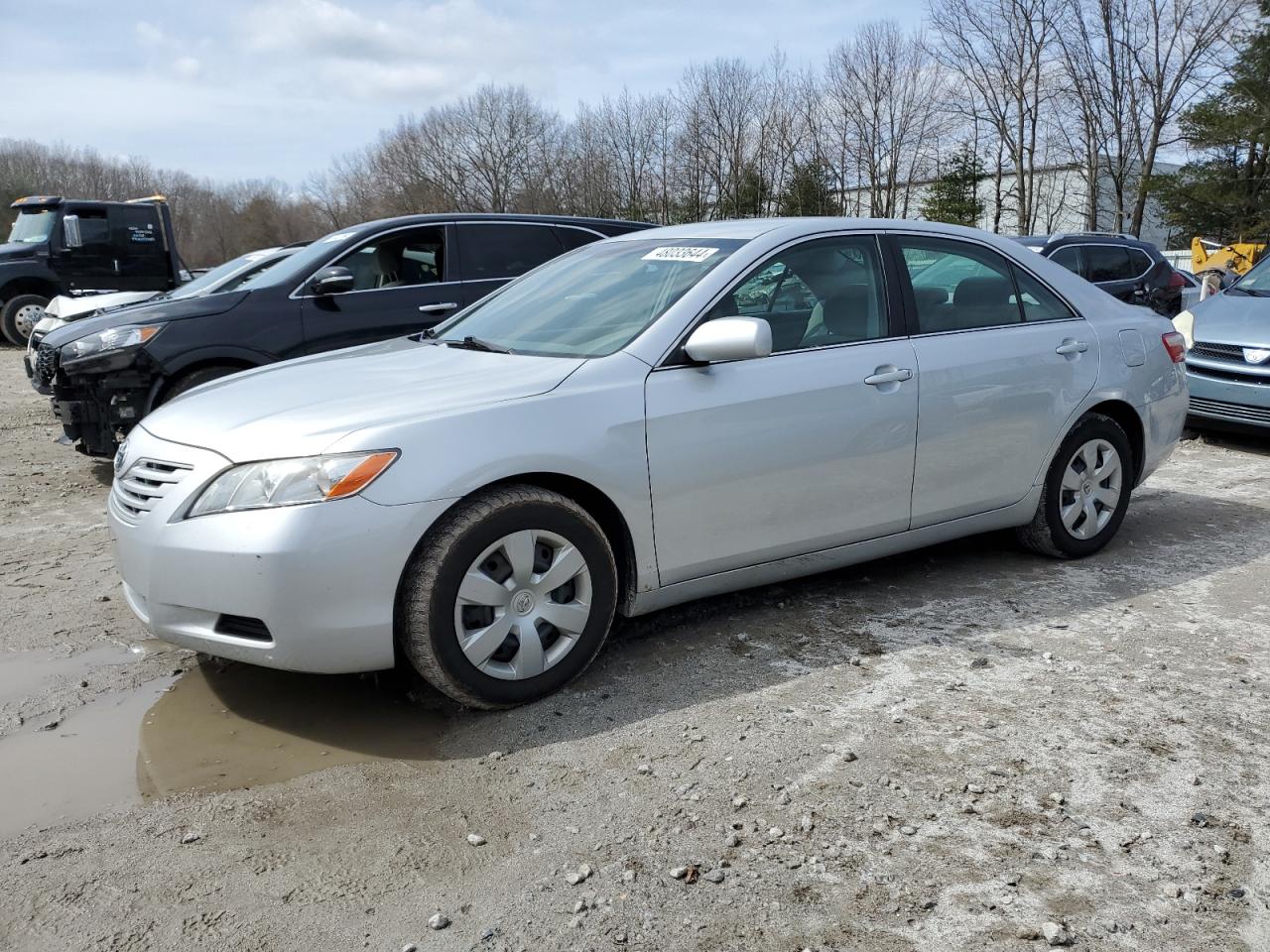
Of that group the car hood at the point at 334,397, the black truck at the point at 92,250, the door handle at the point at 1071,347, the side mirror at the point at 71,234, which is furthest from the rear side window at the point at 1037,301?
the side mirror at the point at 71,234

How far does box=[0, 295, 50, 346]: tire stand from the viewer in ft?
57.1

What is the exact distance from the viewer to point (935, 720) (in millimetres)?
3371

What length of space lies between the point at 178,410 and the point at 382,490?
3.58ft

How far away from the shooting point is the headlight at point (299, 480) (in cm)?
309

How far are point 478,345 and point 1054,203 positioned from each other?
47.3 meters

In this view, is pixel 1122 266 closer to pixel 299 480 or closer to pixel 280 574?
pixel 299 480

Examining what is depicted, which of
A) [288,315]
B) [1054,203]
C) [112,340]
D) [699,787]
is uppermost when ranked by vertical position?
[1054,203]

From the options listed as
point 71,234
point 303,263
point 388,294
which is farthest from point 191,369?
point 71,234

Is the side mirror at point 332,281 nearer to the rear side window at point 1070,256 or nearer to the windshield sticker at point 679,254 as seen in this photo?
the windshield sticker at point 679,254

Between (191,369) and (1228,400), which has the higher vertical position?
(191,369)

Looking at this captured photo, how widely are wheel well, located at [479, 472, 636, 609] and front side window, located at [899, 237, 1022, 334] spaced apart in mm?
1655

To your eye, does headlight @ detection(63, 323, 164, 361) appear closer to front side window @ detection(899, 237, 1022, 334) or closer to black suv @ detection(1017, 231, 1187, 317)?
front side window @ detection(899, 237, 1022, 334)

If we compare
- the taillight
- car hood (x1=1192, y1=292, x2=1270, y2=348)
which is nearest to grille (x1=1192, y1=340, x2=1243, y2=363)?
car hood (x1=1192, y1=292, x2=1270, y2=348)

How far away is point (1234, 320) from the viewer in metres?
8.31
